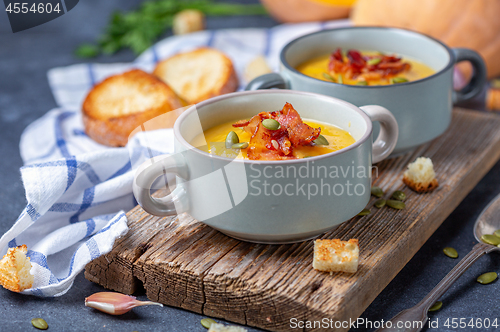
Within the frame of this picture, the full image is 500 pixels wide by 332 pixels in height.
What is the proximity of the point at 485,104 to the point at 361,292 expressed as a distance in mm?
1750

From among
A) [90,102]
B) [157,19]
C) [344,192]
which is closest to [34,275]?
[344,192]

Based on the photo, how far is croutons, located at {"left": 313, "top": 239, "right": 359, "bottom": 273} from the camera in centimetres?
134

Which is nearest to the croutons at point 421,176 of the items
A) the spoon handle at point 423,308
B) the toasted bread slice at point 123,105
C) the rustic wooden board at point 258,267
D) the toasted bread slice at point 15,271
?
the rustic wooden board at point 258,267

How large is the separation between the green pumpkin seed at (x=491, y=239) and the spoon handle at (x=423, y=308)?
11cm

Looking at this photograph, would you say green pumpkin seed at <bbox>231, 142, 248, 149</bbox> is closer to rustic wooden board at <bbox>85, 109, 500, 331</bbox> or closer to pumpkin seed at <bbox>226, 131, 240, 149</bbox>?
pumpkin seed at <bbox>226, 131, 240, 149</bbox>

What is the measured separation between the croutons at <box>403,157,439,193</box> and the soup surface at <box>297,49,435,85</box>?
34 centimetres

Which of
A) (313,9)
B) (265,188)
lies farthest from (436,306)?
(313,9)

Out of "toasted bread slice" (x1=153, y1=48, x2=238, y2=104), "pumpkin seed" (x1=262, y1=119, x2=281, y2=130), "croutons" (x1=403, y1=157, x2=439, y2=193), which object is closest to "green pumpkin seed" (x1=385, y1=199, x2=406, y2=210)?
"croutons" (x1=403, y1=157, x2=439, y2=193)

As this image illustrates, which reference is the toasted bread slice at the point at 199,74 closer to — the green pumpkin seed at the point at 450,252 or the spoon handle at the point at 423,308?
the green pumpkin seed at the point at 450,252

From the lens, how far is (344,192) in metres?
1.40

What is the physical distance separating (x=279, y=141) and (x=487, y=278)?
696 mm

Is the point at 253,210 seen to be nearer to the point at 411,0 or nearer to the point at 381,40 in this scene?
the point at 381,40

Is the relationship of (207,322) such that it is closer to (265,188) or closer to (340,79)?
(265,188)

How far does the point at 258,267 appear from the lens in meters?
1.39
